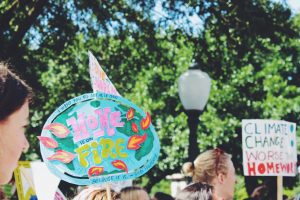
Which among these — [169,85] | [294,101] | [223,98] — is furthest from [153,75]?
[294,101]

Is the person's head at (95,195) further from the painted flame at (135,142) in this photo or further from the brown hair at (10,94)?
the brown hair at (10,94)

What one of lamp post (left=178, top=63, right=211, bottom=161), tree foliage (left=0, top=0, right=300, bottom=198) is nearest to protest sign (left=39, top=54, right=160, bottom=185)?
lamp post (left=178, top=63, right=211, bottom=161)

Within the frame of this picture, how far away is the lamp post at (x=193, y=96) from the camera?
26.5 ft

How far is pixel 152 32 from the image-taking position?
41.7 feet

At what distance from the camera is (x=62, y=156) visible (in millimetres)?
3652

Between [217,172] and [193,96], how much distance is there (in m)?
2.88

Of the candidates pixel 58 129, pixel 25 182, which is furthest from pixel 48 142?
pixel 25 182

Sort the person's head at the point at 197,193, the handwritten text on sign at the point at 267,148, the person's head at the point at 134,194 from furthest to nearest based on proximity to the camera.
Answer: the handwritten text on sign at the point at 267,148
the person's head at the point at 134,194
the person's head at the point at 197,193

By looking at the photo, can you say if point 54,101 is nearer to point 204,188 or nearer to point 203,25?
point 203,25

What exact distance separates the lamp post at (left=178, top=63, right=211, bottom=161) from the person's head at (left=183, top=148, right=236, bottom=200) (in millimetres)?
2495

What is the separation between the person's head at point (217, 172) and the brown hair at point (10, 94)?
344 cm

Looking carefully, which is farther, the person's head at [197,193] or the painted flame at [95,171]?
the person's head at [197,193]

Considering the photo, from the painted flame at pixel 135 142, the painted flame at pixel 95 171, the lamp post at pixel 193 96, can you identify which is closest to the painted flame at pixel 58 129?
the painted flame at pixel 95 171

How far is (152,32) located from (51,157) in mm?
9251
